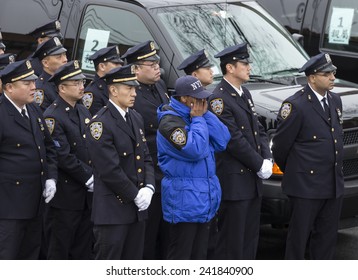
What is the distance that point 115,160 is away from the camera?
6945 mm

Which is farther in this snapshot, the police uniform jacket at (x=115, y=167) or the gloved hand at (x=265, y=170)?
the gloved hand at (x=265, y=170)

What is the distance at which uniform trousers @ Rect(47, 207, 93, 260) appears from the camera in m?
8.01

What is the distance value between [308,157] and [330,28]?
3432 millimetres

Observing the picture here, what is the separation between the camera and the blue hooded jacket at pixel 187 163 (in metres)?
7.13

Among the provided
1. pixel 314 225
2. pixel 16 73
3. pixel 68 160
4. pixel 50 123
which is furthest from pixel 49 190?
pixel 314 225

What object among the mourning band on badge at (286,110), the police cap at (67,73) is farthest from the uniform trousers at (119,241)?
the mourning band on badge at (286,110)

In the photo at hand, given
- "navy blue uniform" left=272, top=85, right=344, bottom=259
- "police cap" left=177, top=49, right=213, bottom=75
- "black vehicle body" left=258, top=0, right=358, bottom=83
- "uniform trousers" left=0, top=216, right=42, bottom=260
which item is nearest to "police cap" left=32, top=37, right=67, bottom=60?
"police cap" left=177, top=49, right=213, bottom=75

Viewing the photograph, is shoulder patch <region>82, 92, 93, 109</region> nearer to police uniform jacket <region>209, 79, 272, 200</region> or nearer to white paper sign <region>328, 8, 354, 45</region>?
police uniform jacket <region>209, 79, 272, 200</region>

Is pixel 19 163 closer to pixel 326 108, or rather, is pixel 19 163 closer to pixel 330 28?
pixel 326 108

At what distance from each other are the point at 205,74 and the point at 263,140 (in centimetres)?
67

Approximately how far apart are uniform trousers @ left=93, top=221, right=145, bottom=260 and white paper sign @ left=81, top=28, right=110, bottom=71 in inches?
101

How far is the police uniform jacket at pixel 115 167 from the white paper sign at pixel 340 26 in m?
4.37

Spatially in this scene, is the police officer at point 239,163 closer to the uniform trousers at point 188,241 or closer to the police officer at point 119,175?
the uniform trousers at point 188,241

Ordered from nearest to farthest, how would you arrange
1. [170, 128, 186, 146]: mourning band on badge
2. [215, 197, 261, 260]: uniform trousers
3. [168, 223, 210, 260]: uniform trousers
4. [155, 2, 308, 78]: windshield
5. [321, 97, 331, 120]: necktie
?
[170, 128, 186, 146]: mourning band on badge, [168, 223, 210, 260]: uniform trousers, [215, 197, 261, 260]: uniform trousers, [321, 97, 331, 120]: necktie, [155, 2, 308, 78]: windshield
